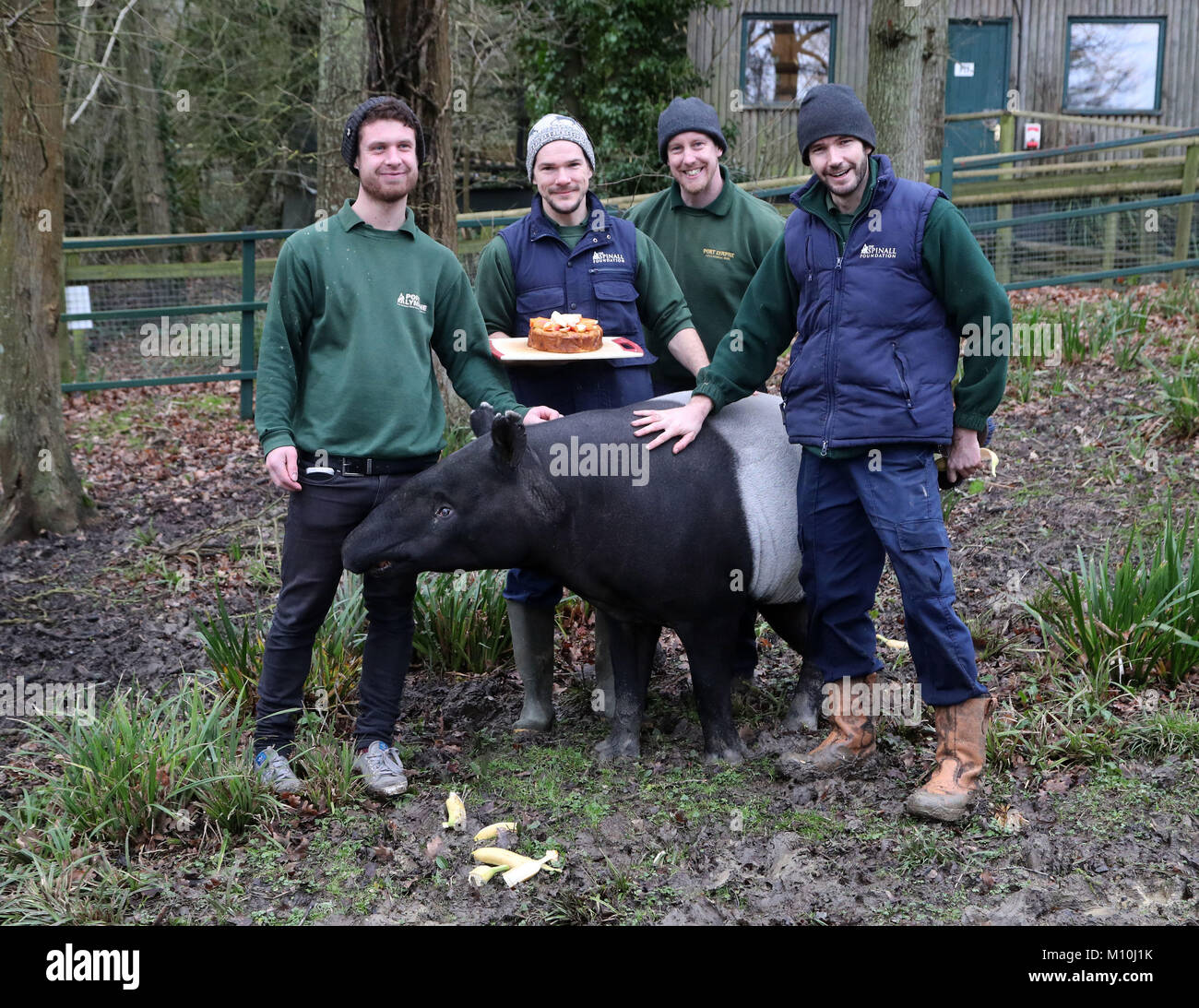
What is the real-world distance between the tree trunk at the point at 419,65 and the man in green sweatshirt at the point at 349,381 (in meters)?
2.23

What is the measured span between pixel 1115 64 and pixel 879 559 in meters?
15.5

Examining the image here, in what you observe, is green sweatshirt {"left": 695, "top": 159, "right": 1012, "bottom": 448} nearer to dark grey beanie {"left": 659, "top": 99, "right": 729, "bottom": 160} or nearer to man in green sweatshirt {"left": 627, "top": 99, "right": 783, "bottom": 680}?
man in green sweatshirt {"left": 627, "top": 99, "right": 783, "bottom": 680}

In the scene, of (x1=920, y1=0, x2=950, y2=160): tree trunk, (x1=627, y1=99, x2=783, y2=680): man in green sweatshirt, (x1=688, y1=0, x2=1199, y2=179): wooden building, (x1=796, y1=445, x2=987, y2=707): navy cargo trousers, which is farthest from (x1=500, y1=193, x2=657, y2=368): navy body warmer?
(x1=688, y1=0, x2=1199, y2=179): wooden building

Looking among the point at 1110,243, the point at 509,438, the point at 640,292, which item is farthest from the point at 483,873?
the point at 1110,243

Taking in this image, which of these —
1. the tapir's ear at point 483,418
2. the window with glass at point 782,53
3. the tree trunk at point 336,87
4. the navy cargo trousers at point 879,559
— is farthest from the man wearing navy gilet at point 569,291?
the window with glass at point 782,53

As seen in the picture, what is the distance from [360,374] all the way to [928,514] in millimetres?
1806

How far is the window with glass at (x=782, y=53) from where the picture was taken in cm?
1653

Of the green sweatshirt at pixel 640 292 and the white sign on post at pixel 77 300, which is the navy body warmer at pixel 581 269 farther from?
the white sign on post at pixel 77 300

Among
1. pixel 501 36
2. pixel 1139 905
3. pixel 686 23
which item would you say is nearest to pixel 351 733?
pixel 1139 905

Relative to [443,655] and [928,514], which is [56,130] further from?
[928,514]

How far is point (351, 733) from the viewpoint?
4.62m

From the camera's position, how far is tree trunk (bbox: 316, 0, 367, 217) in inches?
395

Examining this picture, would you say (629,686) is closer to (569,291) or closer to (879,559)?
(879,559)

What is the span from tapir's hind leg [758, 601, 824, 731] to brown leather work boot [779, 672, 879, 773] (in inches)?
11.4
